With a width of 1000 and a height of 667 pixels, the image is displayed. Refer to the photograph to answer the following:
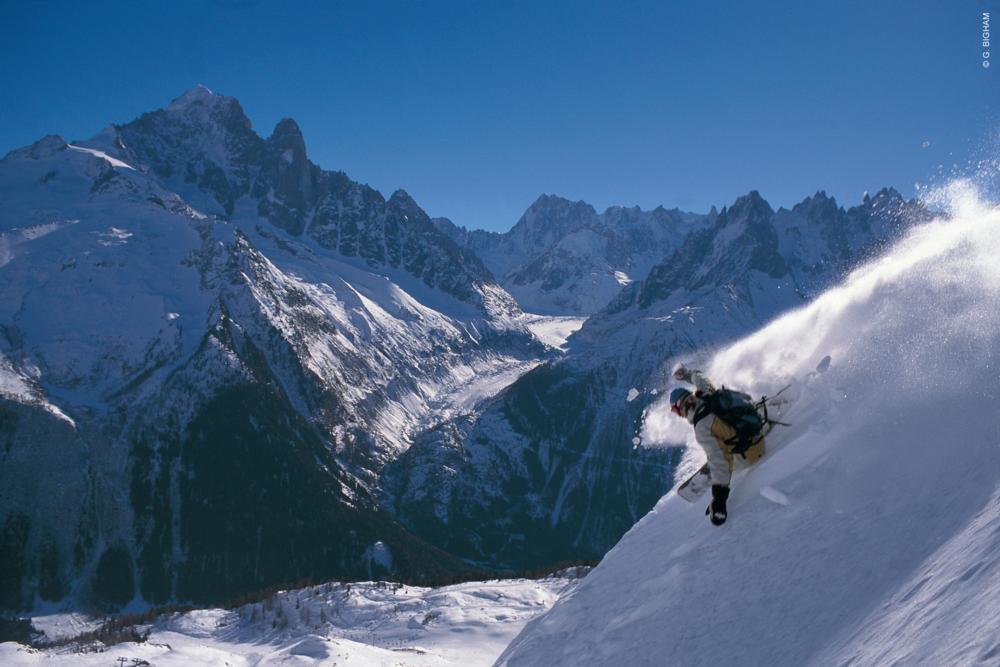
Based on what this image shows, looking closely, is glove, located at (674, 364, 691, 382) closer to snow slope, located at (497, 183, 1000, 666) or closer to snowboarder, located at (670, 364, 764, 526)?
snowboarder, located at (670, 364, 764, 526)

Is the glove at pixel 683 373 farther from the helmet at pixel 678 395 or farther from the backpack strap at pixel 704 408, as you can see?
the backpack strap at pixel 704 408

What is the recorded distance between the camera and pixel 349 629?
77.1m

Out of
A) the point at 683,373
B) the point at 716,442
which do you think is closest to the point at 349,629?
the point at 683,373

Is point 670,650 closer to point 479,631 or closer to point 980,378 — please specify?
point 980,378

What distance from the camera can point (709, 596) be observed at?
10633 mm

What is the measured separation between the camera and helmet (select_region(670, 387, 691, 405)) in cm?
1295

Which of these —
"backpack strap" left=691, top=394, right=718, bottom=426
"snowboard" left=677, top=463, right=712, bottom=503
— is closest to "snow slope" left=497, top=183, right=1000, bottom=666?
"snowboard" left=677, top=463, right=712, bottom=503

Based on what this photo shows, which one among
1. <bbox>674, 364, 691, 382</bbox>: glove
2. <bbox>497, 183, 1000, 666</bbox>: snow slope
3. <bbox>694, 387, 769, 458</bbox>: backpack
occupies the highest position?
<bbox>674, 364, 691, 382</bbox>: glove

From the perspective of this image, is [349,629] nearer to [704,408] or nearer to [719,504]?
[719,504]

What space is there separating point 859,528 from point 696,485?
15.5 feet

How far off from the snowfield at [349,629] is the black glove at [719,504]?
51368mm

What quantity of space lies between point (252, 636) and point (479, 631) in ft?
89.5

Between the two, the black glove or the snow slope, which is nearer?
the snow slope

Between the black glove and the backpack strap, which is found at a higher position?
the backpack strap
